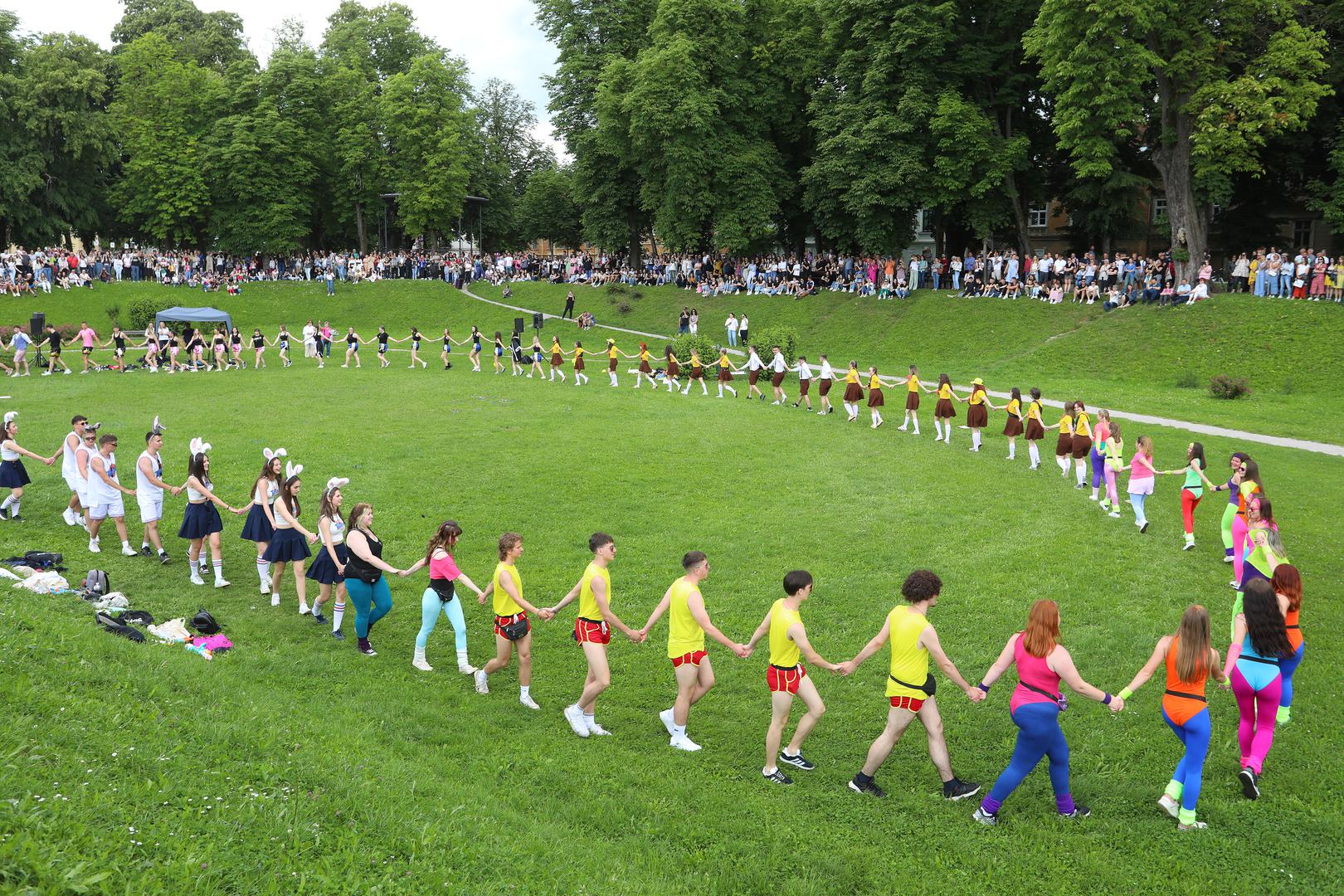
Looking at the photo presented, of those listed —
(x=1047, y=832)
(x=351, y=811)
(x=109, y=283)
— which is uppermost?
(x=109, y=283)

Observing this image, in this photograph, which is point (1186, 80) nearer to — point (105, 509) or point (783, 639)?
point (783, 639)

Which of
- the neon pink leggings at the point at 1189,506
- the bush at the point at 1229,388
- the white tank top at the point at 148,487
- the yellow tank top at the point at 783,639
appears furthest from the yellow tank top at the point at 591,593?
the bush at the point at 1229,388

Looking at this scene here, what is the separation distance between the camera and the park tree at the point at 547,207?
7744 centimetres

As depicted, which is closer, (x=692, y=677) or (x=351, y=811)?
(x=351, y=811)

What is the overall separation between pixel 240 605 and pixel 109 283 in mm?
49734

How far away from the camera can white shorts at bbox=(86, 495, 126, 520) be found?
14.2m

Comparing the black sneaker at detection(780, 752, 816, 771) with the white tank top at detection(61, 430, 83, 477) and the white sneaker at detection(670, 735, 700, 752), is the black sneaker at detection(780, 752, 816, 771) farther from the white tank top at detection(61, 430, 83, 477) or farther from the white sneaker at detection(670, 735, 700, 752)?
the white tank top at detection(61, 430, 83, 477)

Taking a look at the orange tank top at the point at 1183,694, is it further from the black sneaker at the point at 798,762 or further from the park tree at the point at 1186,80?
the park tree at the point at 1186,80

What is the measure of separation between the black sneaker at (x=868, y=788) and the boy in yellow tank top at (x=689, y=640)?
1481 millimetres

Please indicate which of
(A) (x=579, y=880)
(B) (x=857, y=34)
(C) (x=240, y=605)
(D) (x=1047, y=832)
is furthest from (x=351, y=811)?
(B) (x=857, y=34)

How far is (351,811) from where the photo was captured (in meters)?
6.87

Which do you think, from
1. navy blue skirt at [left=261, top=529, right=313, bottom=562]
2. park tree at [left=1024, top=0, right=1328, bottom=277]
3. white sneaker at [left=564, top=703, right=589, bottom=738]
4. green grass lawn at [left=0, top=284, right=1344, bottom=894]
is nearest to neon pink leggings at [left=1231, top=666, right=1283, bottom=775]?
green grass lawn at [left=0, top=284, right=1344, bottom=894]

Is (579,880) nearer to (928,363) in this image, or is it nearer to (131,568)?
(131,568)

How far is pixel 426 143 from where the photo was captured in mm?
59656
